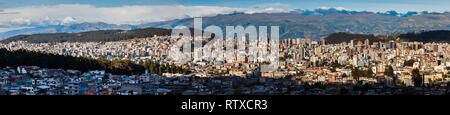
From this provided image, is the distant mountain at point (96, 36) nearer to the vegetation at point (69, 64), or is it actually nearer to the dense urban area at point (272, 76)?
the dense urban area at point (272, 76)

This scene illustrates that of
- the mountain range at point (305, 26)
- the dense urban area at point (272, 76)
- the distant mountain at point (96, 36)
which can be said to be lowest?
the dense urban area at point (272, 76)

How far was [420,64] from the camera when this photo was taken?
71.1ft

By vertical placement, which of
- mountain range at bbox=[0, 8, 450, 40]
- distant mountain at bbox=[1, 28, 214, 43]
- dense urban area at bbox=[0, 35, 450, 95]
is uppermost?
mountain range at bbox=[0, 8, 450, 40]

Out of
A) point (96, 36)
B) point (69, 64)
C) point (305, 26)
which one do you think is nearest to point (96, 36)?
point (96, 36)

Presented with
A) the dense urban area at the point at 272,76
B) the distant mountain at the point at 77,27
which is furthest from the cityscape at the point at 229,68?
the distant mountain at the point at 77,27

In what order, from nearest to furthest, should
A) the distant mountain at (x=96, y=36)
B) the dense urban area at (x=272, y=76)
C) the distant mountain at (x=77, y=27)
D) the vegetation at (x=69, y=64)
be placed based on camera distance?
the dense urban area at (x=272, y=76) < the vegetation at (x=69, y=64) < the distant mountain at (x=96, y=36) < the distant mountain at (x=77, y=27)

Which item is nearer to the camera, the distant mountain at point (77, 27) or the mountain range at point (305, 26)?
the mountain range at point (305, 26)

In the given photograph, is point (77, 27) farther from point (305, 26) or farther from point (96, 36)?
point (96, 36)

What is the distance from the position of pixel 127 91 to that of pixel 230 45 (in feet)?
65.9

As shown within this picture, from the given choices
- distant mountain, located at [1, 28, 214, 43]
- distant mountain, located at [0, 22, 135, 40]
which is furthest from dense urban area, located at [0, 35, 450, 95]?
distant mountain, located at [0, 22, 135, 40]

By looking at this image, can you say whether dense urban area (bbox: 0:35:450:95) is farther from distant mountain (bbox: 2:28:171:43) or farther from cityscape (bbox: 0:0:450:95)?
distant mountain (bbox: 2:28:171:43)
